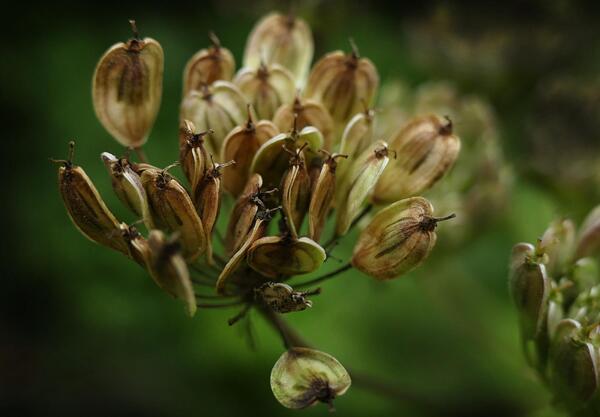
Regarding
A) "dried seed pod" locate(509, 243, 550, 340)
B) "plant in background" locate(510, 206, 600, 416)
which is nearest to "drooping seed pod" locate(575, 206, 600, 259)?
"plant in background" locate(510, 206, 600, 416)

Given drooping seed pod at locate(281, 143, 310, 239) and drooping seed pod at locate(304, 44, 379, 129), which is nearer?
drooping seed pod at locate(281, 143, 310, 239)

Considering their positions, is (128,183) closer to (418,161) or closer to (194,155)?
(194,155)

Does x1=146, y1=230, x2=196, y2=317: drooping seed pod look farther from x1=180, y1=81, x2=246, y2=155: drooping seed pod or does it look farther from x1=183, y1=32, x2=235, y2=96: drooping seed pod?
x1=183, y1=32, x2=235, y2=96: drooping seed pod

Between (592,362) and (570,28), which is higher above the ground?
(570,28)

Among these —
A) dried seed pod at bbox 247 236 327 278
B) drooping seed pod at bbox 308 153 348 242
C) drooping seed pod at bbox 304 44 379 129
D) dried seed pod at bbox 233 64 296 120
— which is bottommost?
dried seed pod at bbox 247 236 327 278

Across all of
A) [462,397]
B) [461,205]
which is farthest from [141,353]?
[461,205]

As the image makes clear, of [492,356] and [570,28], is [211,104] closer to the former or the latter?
[570,28]
